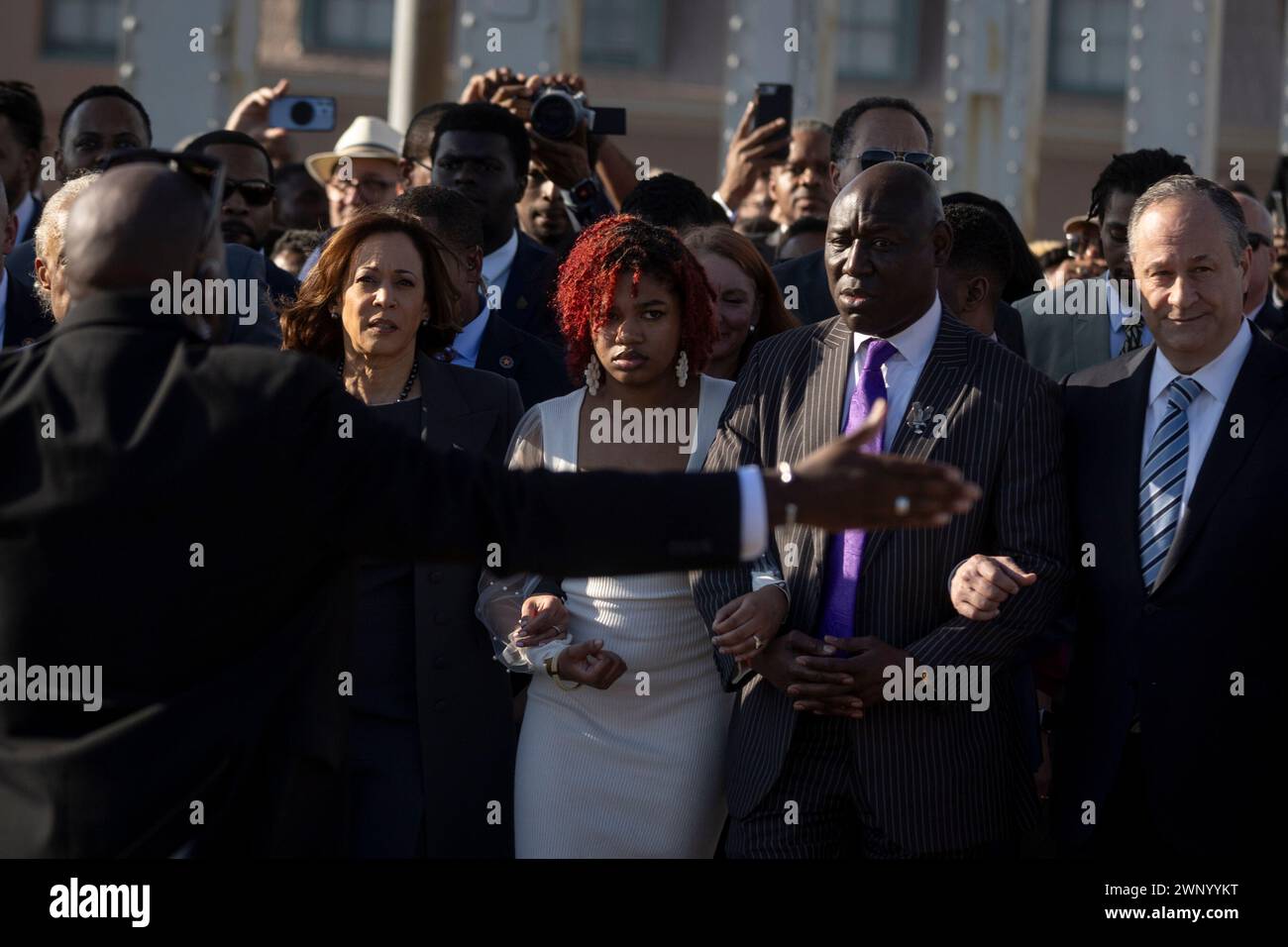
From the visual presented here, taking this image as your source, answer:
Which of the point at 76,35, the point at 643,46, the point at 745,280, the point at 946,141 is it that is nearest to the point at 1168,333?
the point at 745,280

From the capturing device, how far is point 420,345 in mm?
5277

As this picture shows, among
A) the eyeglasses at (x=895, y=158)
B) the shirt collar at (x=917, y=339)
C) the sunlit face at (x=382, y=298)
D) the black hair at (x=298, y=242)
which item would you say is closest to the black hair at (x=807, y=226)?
the eyeglasses at (x=895, y=158)

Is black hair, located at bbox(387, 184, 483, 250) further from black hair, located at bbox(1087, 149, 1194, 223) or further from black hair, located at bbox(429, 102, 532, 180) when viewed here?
black hair, located at bbox(1087, 149, 1194, 223)

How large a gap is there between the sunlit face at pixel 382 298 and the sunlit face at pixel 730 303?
0.93 meters

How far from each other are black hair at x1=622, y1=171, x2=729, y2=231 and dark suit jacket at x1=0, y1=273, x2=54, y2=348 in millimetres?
1972

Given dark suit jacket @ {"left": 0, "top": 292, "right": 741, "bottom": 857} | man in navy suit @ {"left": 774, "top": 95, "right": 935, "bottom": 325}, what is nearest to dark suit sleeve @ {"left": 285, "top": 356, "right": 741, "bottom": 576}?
dark suit jacket @ {"left": 0, "top": 292, "right": 741, "bottom": 857}

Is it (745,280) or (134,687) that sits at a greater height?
(745,280)

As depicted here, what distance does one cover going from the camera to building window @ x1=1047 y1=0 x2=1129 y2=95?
2044 centimetres

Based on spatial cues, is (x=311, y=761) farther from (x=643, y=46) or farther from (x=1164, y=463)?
(x=643, y=46)

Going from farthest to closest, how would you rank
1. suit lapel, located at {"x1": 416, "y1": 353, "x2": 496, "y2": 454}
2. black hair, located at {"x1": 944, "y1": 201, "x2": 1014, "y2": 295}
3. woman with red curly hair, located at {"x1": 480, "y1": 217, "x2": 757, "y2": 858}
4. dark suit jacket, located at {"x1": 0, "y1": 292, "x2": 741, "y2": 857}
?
black hair, located at {"x1": 944, "y1": 201, "x2": 1014, "y2": 295} < suit lapel, located at {"x1": 416, "y1": 353, "x2": 496, "y2": 454} < woman with red curly hair, located at {"x1": 480, "y1": 217, "x2": 757, "y2": 858} < dark suit jacket, located at {"x1": 0, "y1": 292, "x2": 741, "y2": 857}

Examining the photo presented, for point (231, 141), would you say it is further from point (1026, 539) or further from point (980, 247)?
point (1026, 539)

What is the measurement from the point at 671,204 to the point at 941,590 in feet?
8.27

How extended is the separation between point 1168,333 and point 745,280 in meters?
1.51
